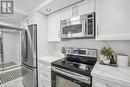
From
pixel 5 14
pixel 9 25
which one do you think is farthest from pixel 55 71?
pixel 9 25

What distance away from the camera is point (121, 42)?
4.86ft

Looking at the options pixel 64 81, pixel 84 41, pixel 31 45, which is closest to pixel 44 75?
pixel 64 81

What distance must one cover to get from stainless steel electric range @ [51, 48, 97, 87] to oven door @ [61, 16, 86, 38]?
414mm

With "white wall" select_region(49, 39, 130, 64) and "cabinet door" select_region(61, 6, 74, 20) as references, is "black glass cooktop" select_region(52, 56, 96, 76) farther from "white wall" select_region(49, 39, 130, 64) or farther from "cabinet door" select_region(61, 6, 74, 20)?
"cabinet door" select_region(61, 6, 74, 20)

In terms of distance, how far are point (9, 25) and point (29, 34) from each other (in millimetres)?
1940

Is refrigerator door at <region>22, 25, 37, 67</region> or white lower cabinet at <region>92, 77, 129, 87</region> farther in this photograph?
refrigerator door at <region>22, 25, 37, 67</region>

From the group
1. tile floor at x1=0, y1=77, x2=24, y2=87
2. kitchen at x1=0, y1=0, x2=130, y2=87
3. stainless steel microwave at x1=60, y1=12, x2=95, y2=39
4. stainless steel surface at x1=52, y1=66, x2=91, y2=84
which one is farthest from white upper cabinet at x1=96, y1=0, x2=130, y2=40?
tile floor at x1=0, y1=77, x2=24, y2=87

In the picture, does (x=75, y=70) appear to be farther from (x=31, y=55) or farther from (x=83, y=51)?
(x=31, y=55)

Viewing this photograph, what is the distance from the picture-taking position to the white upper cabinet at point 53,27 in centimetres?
223

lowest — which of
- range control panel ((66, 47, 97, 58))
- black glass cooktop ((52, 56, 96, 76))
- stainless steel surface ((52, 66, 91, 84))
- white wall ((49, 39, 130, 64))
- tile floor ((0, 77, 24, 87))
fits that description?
tile floor ((0, 77, 24, 87))

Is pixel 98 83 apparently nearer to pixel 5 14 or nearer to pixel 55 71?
pixel 55 71

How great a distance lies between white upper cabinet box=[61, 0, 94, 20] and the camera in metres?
1.59

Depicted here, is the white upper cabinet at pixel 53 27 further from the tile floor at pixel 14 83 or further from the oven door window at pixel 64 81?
the tile floor at pixel 14 83

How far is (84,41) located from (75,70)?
83 cm
